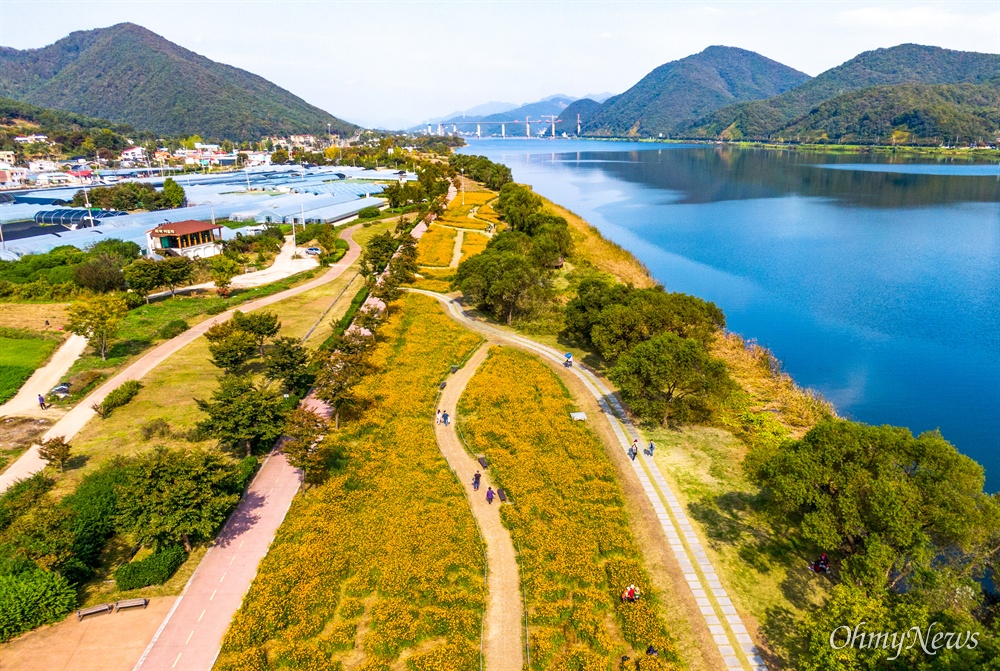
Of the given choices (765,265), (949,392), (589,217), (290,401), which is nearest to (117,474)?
(290,401)

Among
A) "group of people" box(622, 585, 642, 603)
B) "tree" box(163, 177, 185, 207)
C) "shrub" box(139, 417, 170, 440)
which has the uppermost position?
"tree" box(163, 177, 185, 207)

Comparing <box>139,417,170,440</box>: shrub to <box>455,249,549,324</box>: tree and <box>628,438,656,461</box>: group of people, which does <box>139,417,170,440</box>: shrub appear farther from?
<box>455,249,549,324</box>: tree

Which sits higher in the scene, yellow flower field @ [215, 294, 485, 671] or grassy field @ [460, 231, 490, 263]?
grassy field @ [460, 231, 490, 263]

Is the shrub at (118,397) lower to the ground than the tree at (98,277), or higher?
lower

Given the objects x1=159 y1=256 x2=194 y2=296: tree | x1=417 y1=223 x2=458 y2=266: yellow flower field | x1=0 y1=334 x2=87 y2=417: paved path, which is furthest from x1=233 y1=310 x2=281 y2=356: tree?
x1=417 y1=223 x2=458 y2=266: yellow flower field

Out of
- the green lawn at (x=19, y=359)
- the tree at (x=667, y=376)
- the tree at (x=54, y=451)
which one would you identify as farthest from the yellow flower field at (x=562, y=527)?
the green lawn at (x=19, y=359)

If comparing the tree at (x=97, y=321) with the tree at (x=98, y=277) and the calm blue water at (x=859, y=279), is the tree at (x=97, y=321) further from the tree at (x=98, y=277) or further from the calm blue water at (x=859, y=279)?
the calm blue water at (x=859, y=279)

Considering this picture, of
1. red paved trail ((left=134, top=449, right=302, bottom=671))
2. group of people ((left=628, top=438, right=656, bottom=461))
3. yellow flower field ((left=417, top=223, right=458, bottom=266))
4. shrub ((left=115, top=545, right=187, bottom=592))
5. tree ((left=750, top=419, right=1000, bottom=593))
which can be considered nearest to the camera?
red paved trail ((left=134, top=449, right=302, bottom=671))
